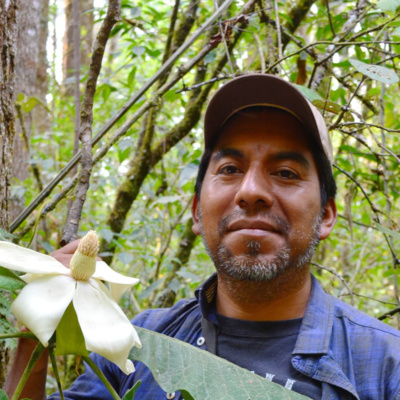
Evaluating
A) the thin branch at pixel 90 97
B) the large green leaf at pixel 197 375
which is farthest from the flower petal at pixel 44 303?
the thin branch at pixel 90 97

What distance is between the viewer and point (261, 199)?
1513mm

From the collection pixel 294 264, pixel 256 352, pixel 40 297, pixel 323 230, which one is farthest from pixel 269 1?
pixel 40 297

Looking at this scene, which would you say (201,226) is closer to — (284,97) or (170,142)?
(284,97)

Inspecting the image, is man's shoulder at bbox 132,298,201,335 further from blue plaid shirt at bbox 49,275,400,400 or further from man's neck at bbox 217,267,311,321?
man's neck at bbox 217,267,311,321

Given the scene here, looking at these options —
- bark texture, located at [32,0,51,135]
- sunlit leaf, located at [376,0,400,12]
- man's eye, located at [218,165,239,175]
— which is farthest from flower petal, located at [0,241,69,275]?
bark texture, located at [32,0,51,135]

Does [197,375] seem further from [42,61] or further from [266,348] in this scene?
[42,61]

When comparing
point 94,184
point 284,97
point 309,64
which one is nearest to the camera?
point 284,97

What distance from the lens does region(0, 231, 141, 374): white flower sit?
760 mm

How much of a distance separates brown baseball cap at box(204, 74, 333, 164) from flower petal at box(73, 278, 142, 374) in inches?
38.7

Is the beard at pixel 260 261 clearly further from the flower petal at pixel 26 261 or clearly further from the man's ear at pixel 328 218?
the flower petal at pixel 26 261

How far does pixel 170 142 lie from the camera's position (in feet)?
9.65

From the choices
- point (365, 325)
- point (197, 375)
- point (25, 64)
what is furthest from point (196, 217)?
point (25, 64)

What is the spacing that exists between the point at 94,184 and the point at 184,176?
1293mm

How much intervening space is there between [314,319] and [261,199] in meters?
0.38
